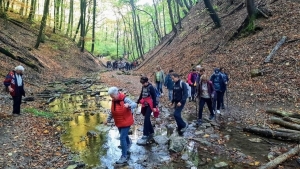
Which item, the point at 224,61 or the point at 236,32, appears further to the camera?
the point at 236,32

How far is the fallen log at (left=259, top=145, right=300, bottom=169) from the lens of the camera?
6136 millimetres

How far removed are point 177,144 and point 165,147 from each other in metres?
0.42

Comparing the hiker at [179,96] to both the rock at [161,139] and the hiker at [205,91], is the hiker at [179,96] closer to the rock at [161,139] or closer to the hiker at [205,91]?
the rock at [161,139]

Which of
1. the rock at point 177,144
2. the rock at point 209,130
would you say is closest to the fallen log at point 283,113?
the rock at point 209,130

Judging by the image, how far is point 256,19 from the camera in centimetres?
1941

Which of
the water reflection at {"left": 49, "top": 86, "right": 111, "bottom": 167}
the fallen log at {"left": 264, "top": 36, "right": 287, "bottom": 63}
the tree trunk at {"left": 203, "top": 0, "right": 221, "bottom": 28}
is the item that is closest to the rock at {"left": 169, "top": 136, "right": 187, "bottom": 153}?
the water reflection at {"left": 49, "top": 86, "right": 111, "bottom": 167}

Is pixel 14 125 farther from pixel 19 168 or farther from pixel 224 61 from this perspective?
pixel 224 61


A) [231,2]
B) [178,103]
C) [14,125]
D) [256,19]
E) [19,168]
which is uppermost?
[231,2]

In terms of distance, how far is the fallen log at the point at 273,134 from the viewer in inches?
301

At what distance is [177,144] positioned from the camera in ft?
25.3

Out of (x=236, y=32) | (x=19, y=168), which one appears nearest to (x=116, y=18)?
(x=236, y=32)

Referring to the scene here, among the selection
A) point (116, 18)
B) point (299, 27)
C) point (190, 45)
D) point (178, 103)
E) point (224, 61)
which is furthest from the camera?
point (116, 18)

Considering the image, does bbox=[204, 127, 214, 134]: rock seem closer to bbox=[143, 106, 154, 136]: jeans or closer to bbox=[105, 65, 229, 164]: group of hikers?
bbox=[105, 65, 229, 164]: group of hikers

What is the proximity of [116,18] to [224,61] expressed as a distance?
152 feet
